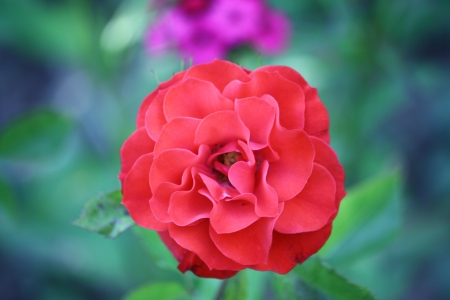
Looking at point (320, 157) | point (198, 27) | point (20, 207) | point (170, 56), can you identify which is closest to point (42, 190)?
point (20, 207)

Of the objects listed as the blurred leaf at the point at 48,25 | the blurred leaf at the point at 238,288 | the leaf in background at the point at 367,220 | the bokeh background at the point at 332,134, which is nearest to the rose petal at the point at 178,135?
the blurred leaf at the point at 238,288

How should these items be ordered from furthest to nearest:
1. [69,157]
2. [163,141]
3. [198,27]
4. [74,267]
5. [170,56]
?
[170,56]
[69,157]
[74,267]
[198,27]
[163,141]

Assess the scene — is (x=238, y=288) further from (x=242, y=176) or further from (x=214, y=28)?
(x=214, y=28)

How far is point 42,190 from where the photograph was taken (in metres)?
1.66

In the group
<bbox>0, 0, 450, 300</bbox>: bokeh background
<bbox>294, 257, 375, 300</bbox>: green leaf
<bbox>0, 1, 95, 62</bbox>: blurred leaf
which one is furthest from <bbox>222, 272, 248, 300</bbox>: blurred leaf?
<bbox>0, 1, 95, 62</bbox>: blurred leaf

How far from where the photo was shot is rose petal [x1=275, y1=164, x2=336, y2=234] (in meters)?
0.61

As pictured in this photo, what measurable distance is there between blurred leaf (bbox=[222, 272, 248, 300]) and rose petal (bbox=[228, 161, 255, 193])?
22 cm

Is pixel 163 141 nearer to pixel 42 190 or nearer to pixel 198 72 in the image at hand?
pixel 198 72

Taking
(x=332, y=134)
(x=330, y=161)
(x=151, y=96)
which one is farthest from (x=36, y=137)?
(x=332, y=134)

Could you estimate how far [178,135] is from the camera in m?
0.62

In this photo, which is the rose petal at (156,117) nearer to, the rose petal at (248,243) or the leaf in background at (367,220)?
the rose petal at (248,243)

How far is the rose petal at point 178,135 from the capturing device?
61cm

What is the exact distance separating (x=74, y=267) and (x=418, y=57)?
1.53 meters

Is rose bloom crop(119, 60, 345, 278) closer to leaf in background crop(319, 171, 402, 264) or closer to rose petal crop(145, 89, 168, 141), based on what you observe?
rose petal crop(145, 89, 168, 141)
